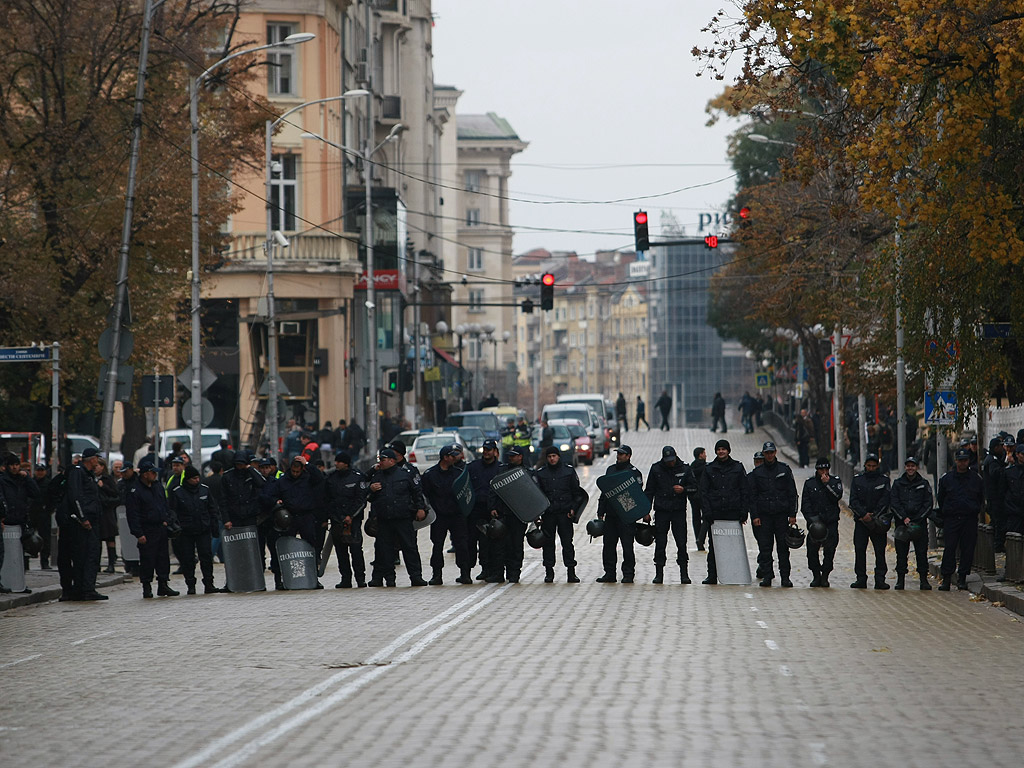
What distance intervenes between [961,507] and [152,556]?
9647mm

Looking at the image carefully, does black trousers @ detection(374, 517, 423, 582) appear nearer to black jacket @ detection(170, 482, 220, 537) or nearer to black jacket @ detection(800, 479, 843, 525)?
black jacket @ detection(170, 482, 220, 537)

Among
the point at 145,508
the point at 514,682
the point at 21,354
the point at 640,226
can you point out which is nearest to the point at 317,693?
the point at 514,682

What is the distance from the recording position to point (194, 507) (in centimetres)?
2242

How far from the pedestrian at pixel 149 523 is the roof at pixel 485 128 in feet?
381

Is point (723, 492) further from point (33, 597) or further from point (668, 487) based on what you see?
point (33, 597)

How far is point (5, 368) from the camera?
35.8 m

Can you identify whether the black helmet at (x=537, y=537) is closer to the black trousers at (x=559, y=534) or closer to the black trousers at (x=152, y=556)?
the black trousers at (x=559, y=534)

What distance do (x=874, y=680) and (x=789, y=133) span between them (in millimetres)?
55942

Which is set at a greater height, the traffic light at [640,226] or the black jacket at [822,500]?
the traffic light at [640,226]

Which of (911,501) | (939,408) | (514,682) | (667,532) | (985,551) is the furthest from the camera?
(939,408)

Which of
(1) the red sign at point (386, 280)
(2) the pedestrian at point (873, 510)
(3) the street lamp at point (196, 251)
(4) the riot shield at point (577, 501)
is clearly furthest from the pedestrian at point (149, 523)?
(1) the red sign at point (386, 280)

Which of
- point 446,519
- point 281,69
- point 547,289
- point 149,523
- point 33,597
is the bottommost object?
point 33,597

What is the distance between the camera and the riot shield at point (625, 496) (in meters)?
23.1

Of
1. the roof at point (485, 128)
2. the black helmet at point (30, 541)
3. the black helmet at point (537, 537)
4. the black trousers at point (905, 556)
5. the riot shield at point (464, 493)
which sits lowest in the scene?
→ the black trousers at point (905, 556)
